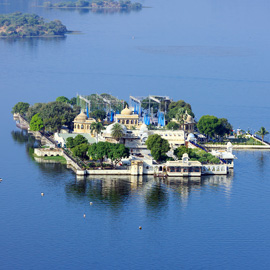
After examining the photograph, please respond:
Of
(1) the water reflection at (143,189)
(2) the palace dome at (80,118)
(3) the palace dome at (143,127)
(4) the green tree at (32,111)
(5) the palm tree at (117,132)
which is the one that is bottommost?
(1) the water reflection at (143,189)

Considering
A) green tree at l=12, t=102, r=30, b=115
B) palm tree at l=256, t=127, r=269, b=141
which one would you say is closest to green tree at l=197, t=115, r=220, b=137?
palm tree at l=256, t=127, r=269, b=141

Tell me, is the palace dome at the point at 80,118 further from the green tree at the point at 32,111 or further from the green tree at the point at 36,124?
the green tree at the point at 32,111

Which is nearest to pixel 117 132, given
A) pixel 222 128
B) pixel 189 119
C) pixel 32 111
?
pixel 189 119

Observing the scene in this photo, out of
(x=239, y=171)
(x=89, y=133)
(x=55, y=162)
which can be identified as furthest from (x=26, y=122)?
(x=239, y=171)

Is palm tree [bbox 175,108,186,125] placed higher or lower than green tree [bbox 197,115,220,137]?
higher

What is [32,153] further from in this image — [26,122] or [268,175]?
[268,175]

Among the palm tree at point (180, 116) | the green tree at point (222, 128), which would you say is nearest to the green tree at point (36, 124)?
the palm tree at point (180, 116)

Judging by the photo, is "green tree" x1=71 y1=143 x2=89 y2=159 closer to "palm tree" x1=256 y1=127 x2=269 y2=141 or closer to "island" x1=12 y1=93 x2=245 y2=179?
"island" x1=12 y1=93 x2=245 y2=179
